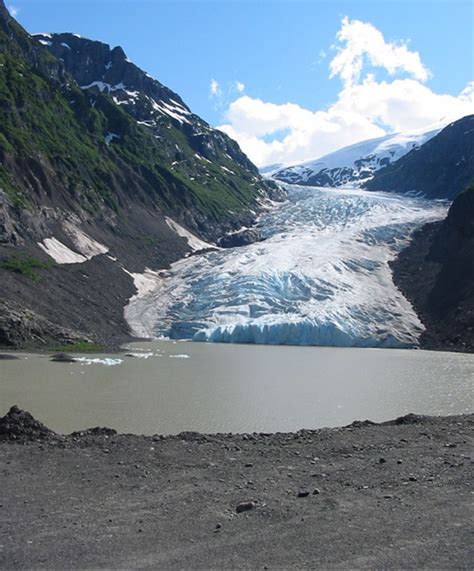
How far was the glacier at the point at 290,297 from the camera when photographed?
47.0 meters

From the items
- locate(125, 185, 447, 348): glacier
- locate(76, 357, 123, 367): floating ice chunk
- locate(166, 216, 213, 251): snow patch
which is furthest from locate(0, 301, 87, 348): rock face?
locate(166, 216, 213, 251): snow patch

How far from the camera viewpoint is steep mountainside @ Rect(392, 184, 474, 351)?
45.6 m

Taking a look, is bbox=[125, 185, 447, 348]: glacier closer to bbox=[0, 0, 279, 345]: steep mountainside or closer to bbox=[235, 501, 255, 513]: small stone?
bbox=[0, 0, 279, 345]: steep mountainside

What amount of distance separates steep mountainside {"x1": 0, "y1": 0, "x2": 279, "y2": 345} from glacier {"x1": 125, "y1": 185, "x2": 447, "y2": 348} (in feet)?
13.3

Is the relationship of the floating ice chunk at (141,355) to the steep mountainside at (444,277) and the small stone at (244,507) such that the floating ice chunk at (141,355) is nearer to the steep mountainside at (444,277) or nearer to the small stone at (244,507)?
the steep mountainside at (444,277)

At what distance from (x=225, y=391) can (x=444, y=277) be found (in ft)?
122

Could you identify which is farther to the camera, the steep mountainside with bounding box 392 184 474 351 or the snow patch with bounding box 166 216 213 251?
the snow patch with bounding box 166 216 213 251

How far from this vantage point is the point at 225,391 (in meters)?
22.5

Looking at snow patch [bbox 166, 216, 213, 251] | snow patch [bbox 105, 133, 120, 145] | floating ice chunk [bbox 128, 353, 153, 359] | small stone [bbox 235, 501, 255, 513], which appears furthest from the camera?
snow patch [bbox 105, 133, 120, 145]

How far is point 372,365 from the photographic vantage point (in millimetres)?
33219

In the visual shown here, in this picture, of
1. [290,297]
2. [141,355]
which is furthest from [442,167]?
[141,355]

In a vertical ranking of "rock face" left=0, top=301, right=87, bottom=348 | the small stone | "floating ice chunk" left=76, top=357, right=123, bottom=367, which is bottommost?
the small stone

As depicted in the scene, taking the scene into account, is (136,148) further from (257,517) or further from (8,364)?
(257,517)

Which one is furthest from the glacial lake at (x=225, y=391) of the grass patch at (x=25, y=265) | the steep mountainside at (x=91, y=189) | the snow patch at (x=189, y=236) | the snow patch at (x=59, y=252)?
the snow patch at (x=189, y=236)
